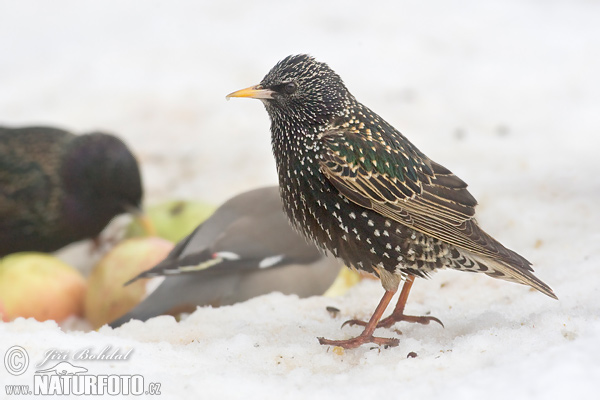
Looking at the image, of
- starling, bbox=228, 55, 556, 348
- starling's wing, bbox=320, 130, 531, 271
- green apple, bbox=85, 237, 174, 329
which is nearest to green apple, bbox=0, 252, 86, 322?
green apple, bbox=85, 237, 174, 329

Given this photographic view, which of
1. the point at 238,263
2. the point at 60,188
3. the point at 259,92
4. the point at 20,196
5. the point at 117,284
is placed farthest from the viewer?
the point at 60,188

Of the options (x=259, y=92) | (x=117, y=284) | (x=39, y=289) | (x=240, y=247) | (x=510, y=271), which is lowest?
(x=39, y=289)

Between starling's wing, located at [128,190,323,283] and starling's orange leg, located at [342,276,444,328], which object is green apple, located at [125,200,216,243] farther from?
starling's orange leg, located at [342,276,444,328]

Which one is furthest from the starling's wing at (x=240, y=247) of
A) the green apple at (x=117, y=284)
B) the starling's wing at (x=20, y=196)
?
the starling's wing at (x=20, y=196)

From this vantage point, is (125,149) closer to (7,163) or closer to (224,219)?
(7,163)

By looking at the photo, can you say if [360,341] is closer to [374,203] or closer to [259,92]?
[374,203]

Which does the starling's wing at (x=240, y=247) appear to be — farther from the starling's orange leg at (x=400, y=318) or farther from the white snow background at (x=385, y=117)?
the starling's orange leg at (x=400, y=318)

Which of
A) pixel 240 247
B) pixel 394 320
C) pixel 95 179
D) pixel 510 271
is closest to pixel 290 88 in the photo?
pixel 240 247
